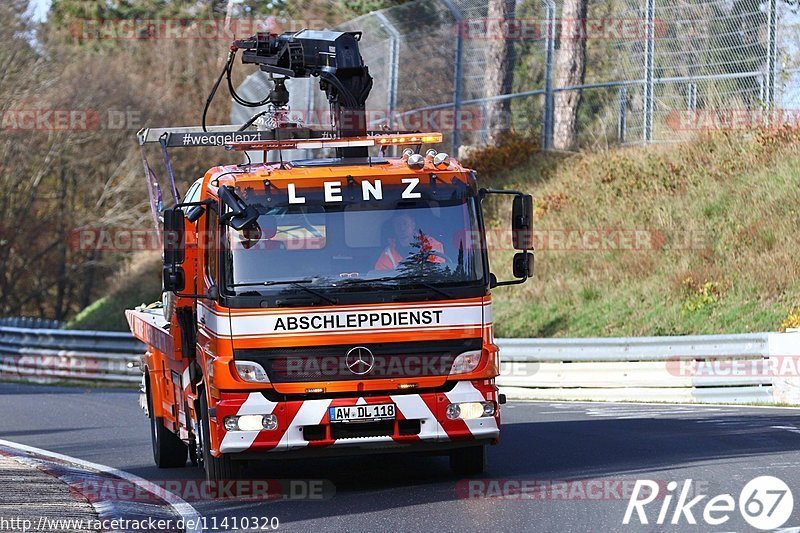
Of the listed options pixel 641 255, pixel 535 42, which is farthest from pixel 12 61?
pixel 641 255

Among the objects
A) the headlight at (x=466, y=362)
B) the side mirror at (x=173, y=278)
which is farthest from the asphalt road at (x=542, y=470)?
the side mirror at (x=173, y=278)

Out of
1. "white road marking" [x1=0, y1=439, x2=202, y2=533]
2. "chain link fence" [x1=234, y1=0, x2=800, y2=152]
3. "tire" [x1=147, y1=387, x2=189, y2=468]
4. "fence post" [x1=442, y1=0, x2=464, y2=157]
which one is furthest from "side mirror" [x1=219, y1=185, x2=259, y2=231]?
"fence post" [x1=442, y1=0, x2=464, y2=157]

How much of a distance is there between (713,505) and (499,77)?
69.3 ft

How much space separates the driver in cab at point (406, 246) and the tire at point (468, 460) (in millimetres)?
1590

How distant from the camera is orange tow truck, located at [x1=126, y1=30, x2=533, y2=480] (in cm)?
1034

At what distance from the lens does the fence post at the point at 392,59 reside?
93.9ft

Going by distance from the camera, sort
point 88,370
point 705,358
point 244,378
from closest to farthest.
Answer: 1. point 244,378
2. point 705,358
3. point 88,370

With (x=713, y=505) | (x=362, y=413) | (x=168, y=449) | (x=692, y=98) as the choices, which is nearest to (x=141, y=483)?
(x=168, y=449)

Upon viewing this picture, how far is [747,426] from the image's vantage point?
14.0 metres

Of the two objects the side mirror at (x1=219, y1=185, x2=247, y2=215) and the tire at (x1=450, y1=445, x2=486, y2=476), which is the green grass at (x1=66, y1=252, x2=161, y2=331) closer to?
the tire at (x1=450, y1=445, x2=486, y2=476)

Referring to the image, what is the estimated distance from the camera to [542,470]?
11375 millimetres

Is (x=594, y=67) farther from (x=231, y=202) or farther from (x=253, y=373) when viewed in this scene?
(x=253, y=373)

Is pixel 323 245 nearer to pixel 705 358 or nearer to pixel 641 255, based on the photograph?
pixel 705 358

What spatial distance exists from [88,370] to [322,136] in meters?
15.8
